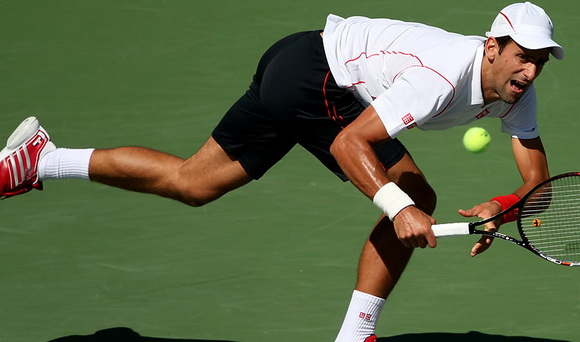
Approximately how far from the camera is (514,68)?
441 centimetres

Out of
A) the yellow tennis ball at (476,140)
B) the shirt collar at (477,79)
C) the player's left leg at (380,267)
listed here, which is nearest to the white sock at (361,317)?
the player's left leg at (380,267)

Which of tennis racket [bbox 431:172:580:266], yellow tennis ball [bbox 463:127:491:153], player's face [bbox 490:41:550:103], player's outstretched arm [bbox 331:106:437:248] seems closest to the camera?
player's outstretched arm [bbox 331:106:437:248]

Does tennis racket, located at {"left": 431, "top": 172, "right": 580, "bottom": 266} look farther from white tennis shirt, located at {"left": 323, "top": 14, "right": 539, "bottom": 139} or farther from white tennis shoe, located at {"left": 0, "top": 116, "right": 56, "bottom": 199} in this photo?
white tennis shoe, located at {"left": 0, "top": 116, "right": 56, "bottom": 199}

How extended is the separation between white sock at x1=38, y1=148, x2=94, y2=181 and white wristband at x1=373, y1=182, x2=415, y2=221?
5.22 feet

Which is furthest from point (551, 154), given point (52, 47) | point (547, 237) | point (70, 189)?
point (52, 47)

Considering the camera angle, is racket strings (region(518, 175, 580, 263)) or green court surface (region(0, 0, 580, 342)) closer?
racket strings (region(518, 175, 580, 263))

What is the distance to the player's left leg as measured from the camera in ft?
15.6

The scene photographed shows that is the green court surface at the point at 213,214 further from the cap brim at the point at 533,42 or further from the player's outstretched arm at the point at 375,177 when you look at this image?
the cap brim at the point at 533,42

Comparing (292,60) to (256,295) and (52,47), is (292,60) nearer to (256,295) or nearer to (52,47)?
(256,295)

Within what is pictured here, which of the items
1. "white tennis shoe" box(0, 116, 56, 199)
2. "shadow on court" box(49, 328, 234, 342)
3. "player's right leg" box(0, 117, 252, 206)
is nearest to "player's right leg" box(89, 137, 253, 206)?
"player's right leg" box(0, 117, 252, 206)

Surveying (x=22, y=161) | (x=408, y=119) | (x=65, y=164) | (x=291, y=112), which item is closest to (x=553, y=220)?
(x=408, y=119)

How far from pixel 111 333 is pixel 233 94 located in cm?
244

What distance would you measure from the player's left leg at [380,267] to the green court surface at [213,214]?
35 centimetres

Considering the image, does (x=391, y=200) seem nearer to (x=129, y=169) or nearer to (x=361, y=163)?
(x=361, y=163)
